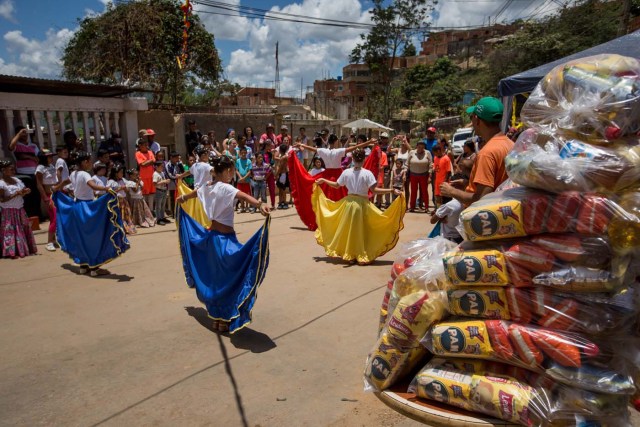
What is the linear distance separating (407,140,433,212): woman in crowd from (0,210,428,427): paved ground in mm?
5282

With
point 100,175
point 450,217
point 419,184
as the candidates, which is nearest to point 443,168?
point 419,184

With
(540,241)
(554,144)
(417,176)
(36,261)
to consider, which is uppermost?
(554,144)

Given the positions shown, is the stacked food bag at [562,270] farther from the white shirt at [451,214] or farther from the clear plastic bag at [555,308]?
the white shirt at [451,214]

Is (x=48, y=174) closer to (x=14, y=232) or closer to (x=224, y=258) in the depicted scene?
(x=14, y=232)

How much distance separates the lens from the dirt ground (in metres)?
3.50

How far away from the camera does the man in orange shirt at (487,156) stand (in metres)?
3.30

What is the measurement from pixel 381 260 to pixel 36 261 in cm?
578

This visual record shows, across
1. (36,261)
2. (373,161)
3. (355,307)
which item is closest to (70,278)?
(36,261)

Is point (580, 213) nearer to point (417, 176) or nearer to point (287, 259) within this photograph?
point (287, 259)

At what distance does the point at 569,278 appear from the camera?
234 cm

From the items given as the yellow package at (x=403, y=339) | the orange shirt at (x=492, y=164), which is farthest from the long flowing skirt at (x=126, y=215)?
the orange shirt at (x=492, y=164)

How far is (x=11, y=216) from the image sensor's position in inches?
314

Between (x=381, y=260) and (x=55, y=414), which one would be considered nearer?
(x=55, y=414)

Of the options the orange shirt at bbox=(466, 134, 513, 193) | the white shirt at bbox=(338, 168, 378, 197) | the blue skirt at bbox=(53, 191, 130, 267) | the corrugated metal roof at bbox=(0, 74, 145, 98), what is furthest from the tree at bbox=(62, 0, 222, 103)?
the orange shirt at bbox=(466, 134, 513, 193)
